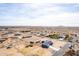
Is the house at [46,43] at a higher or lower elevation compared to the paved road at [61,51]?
higher

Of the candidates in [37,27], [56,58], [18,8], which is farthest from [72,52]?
[18,8]

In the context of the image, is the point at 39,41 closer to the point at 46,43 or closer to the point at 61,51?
the point at 46,43

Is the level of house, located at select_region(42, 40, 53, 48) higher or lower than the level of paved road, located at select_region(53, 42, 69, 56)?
higher

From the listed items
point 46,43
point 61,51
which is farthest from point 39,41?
point 61,51

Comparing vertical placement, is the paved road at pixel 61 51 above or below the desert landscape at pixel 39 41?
below

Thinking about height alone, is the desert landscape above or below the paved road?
above

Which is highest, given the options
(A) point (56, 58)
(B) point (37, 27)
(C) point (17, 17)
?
(C) point (17, 17)

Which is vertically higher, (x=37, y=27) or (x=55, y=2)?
(x=55, y=2)

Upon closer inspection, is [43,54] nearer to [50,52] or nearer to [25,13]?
[50,52]
